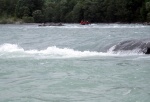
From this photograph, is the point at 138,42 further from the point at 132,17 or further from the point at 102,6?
the point at 102,6

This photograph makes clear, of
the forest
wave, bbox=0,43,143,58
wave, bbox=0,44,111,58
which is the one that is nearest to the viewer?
wave, bbox=0,43,143,58

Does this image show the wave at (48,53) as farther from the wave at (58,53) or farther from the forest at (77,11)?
the forest at (77,11)

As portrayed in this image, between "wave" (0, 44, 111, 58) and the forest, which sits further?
the forest

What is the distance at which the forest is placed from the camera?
10449cm

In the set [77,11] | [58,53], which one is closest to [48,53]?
[58,53]

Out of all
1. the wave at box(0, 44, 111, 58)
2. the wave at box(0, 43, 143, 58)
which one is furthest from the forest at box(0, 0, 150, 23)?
the wave at box(0, 43, 143, 58)

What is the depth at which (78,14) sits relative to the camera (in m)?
121

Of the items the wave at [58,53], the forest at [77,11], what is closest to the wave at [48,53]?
the wave at [58,53]

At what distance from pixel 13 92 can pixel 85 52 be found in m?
14.0

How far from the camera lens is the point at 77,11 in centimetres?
12100

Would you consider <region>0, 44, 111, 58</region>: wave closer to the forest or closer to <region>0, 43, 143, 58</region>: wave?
<region>0, 43, 143, 58</region>: wave

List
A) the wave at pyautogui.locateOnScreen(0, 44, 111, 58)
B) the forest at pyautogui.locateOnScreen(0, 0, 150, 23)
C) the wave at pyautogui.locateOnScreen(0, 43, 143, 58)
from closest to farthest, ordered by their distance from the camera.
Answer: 1. the wave at pyautogui.locateOnScreen(0, 43, 143, 58)
2. the wave at pyautogui.locateOnScreen(0, 44, 111, 58)
3. the forest at pyautogui.locateOnScreen(0, 0, 150, 23)

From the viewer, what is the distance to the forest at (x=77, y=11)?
104 m

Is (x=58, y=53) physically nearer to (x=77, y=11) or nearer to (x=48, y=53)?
(x=48, y=53)
